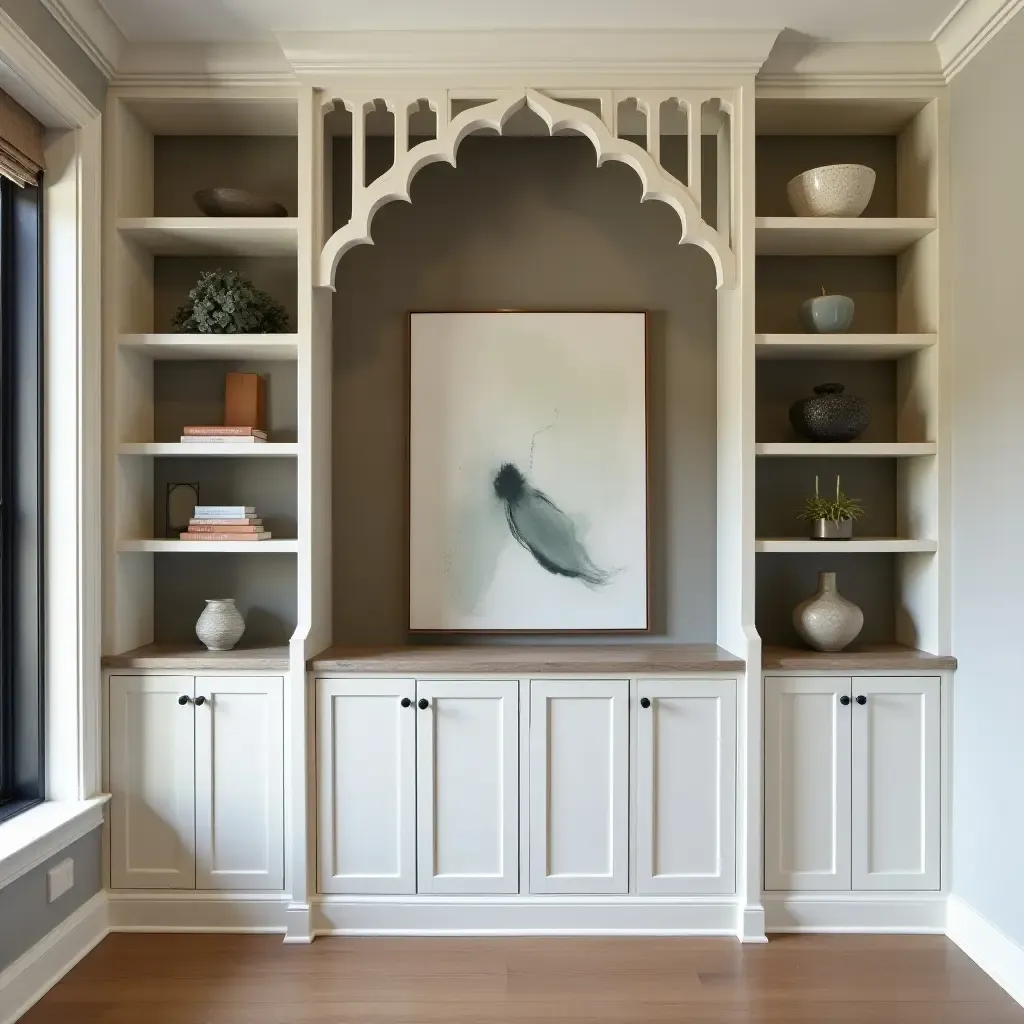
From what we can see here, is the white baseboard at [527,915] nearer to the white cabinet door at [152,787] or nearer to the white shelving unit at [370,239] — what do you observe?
the white shelving unit at [370,239]

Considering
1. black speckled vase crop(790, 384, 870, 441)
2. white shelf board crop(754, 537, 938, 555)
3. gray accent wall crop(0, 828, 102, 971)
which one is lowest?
gray accent wall crop(0, 828, 102, 971)

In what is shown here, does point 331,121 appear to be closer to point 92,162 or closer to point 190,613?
point 92,162

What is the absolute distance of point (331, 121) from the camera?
2.83 m

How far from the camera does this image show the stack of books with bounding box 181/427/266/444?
2730mm

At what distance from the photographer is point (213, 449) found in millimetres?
2701

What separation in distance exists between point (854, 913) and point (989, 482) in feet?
4.61

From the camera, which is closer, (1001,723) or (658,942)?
(1001,723)

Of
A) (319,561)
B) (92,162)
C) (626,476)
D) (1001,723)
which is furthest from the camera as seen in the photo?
(626,476)

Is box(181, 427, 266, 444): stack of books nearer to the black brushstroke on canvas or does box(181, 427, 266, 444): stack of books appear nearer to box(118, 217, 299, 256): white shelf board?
box(118, 217, 299, 256): white shelf board

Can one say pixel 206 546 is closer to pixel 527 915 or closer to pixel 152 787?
pixel 152 787

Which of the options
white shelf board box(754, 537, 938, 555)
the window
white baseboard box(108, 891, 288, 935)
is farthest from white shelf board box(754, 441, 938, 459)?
the window

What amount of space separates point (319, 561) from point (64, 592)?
751 mm

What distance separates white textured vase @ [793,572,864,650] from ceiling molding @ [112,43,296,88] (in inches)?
94.2

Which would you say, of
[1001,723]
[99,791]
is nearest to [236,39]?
[99,791]
